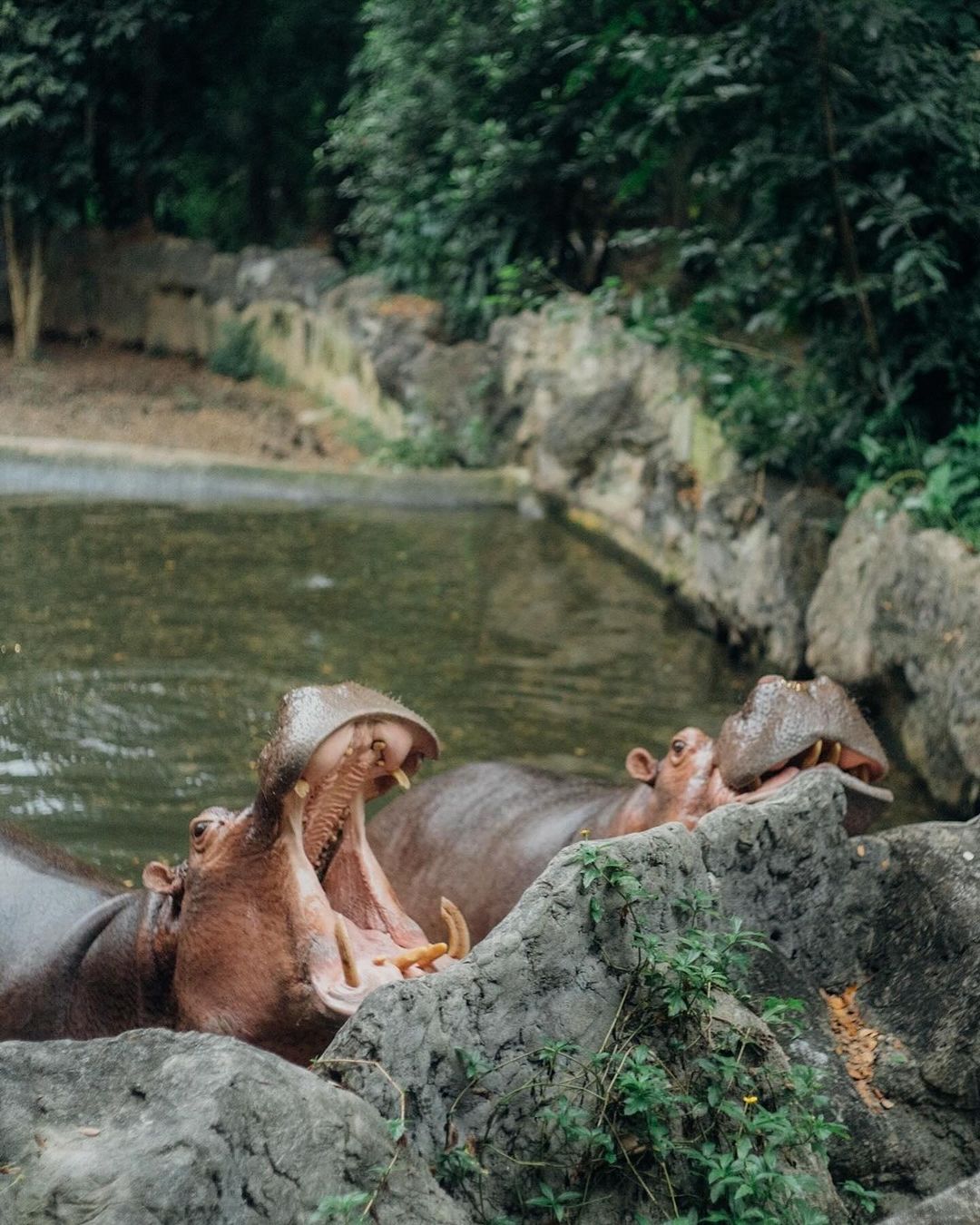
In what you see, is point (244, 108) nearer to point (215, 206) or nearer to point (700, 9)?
point (215, 206)

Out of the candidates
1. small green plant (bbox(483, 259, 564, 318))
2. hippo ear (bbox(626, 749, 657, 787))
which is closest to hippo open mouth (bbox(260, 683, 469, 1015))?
hippo ear (bbox(626, 749, 657, 787))

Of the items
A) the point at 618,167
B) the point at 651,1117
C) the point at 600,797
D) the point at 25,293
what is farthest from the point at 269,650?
the point at 25,293

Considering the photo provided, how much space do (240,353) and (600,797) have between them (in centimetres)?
1339

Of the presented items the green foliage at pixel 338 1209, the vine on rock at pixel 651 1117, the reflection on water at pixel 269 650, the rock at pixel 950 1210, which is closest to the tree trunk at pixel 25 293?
the reflection on water at pixel 269 650

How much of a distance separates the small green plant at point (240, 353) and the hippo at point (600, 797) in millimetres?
12734

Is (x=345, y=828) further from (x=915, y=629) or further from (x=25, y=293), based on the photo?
(x=25, y=293)

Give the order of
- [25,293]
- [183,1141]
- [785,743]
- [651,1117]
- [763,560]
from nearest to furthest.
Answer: [183,1141]
[651,1117]
[785,743]
[763,560]
[25,293]

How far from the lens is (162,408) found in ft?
51.1

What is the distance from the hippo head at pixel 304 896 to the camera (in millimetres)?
2504

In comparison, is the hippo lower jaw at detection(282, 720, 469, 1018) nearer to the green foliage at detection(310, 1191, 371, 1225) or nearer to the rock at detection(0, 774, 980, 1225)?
the rock at detection(0, 774, 980, 1225)

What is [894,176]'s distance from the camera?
7297mm

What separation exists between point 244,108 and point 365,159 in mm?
3742

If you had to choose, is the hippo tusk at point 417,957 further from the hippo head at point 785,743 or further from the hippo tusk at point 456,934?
the hippo head at point 785,743

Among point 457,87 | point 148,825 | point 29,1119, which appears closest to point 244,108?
point 457,87
